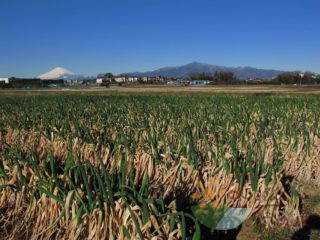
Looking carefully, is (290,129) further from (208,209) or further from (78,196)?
(78,196)

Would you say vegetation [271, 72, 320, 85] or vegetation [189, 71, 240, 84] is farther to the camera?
vegetation [189, 71, 240, 84]

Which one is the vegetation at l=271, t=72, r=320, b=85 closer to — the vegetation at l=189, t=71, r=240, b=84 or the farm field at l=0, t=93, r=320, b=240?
the vegetation at l=189, t=71, r=240, b=84

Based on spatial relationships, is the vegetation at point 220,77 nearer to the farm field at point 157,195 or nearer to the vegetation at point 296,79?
the vegetation at point 296,79

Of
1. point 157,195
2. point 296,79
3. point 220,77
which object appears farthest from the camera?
point 220,77

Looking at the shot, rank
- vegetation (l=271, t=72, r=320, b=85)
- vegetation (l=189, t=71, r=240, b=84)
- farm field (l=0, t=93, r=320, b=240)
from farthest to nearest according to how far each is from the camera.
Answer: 1. vegetation (l=189, t=71, r=240, b=84)
2. vegetation (l=271, t=72, r=320, b=85)
3. farm field (l=0, t=93, r=320, b=240)

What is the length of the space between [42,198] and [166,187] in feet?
5.62

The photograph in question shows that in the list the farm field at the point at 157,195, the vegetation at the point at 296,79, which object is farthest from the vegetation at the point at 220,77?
the farm field at the point at 157,195

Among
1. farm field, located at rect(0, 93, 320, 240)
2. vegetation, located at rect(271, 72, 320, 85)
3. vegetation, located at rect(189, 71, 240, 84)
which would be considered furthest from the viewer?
vegetation, located at rect(189, 71, 240, 84)

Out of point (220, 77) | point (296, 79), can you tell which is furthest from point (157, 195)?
point (220, 77)

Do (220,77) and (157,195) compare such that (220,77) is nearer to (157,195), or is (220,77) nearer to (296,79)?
(296,79)

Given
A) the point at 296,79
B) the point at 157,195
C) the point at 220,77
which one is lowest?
the point at 296,79

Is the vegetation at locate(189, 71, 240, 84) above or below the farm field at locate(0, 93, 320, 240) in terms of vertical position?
below

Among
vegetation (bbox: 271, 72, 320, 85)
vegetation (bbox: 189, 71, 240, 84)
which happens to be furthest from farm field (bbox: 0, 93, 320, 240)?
vegetation (bbox: 189, 71, 240, 84)

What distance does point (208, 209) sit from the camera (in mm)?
4680
